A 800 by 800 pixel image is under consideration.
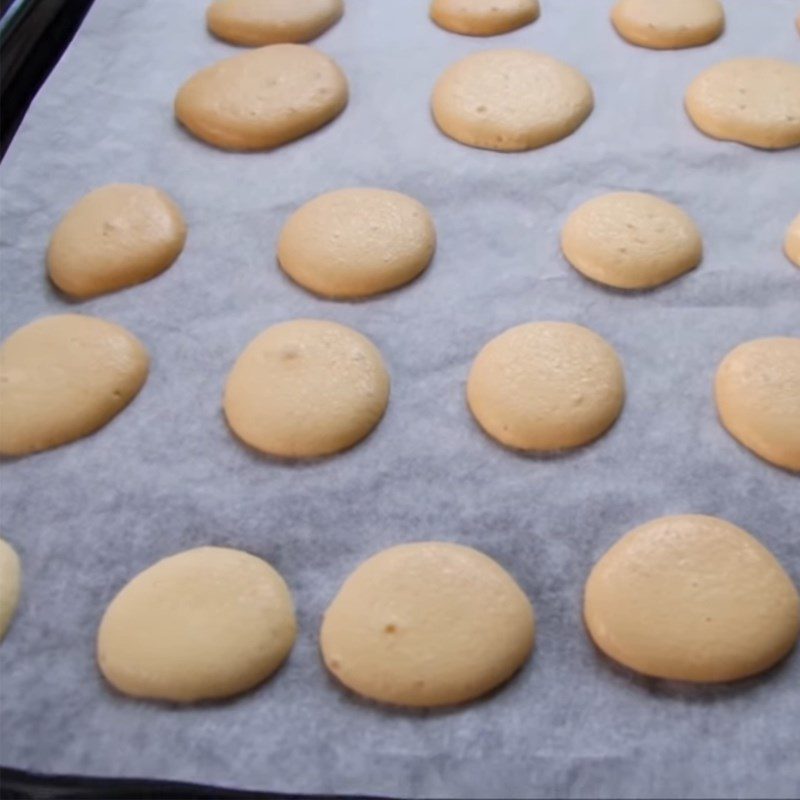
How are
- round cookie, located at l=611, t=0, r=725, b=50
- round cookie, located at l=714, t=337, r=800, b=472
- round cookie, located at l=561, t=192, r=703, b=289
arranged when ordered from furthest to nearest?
round cookie, located at l=611, t=0, r=725, b=50 → round cookie, located at l=561, t=192, r=703, b=289 → round cookie, located at l=714, t=337, r=800, b=472

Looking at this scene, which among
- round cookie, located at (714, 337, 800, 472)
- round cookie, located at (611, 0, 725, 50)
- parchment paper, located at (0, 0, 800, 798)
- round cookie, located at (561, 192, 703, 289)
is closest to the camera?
parchment paper, located at (0, 0, 800, 798)

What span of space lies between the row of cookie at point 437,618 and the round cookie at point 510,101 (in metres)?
0.58

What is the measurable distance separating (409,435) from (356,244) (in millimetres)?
257

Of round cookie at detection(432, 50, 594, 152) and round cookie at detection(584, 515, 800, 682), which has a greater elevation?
round cookie at detection(432, 50, 594, 152)

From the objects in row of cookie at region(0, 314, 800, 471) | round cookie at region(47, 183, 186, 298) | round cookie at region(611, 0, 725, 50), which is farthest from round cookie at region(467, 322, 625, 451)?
round cookie at region(611, 0, 725, 50)

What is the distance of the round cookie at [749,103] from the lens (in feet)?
4.11

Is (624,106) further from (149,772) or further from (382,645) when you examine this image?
(149,772)

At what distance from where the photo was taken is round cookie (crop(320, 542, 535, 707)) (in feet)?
2.55

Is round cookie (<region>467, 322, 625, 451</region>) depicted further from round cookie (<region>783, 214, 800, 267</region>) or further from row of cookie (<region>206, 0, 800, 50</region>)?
row of cookie (<region>206, 0, 800, 50</region>)

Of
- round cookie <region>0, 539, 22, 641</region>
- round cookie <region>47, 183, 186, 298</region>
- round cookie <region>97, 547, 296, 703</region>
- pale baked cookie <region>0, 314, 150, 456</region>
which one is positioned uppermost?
round cookie <region>47, 183, 186, 298</region>

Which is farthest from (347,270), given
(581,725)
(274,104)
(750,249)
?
(581,725)

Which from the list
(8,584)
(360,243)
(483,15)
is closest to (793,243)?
(360,243)

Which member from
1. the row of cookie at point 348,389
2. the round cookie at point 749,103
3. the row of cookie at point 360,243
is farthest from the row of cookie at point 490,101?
the row of cookie at point 348,389

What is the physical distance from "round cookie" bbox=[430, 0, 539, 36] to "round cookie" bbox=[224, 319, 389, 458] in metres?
0.61
